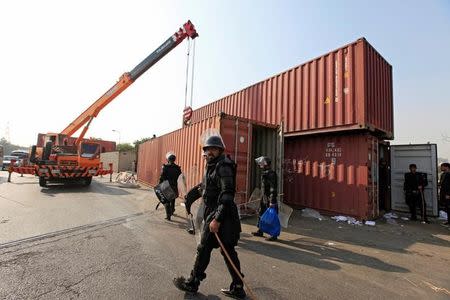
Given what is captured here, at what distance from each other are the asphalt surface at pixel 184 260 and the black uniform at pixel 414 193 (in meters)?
1.31

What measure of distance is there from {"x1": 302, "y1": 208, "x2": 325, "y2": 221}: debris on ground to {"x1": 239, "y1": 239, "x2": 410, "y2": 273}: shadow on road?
285 cm

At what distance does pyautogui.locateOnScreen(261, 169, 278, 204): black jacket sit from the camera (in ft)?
18.3

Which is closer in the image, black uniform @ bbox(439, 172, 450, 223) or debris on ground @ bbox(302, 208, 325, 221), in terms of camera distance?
black uniform @ bbox(439, 172, 450, 223)

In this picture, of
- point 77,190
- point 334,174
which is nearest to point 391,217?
point 334,174

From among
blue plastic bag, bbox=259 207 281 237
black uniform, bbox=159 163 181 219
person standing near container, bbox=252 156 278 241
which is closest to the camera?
blue plastic bag, bbox=259 207 281 237

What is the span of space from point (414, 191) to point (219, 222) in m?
8.09

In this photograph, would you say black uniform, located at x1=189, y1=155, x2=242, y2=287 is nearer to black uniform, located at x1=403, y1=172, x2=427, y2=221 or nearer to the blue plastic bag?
the blue plastic bag

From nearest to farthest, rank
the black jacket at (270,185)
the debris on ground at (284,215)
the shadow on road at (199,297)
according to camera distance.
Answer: the shadow on road at (199,297), the black jacket at (270,185), the debris on ground at (284,215)

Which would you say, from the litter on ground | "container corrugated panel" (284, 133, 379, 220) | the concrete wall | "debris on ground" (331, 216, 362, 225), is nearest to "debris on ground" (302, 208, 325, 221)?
A: "container corrugated panel" (284, 133, 379, 220)

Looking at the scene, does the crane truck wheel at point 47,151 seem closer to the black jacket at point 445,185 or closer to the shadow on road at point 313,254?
the shadow on road at point 313,254

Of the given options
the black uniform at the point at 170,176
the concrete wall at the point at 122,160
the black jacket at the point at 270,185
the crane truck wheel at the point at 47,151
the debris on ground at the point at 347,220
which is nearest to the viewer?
the black jacket at the point at 270,185

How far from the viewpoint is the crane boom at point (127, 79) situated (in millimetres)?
13008

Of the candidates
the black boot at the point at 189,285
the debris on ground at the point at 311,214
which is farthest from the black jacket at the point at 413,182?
the black boot at the point at 189,285

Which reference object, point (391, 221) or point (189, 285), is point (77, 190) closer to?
point (189, 285)
